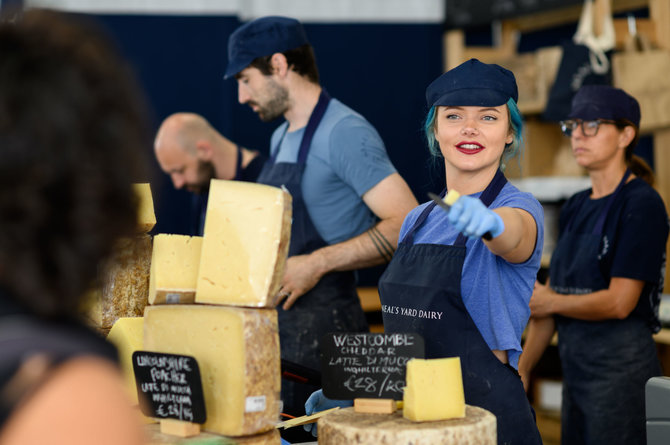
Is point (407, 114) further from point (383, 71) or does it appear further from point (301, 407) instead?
point (301, 407)

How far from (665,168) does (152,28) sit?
9.79 ft

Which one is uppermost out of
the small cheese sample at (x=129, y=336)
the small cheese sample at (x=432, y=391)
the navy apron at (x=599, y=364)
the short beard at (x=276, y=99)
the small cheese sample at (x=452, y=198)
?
the short beard at (x=276, y=99)

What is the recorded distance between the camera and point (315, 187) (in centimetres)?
263

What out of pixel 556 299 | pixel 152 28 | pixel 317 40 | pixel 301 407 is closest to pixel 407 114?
pixel 317 40

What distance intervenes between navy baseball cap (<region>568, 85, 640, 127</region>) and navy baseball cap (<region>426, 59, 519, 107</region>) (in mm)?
1151

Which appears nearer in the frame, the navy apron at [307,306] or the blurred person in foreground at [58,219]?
the blurred person in foreground at [58,219]

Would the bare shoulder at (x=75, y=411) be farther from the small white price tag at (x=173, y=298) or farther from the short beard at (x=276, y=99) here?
the short beard at (x=276, y=99)

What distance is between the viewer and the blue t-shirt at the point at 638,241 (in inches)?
110

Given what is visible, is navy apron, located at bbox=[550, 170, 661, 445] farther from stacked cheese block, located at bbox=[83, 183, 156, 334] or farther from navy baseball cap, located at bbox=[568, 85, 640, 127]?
stacked cheese block, located at bbox=[83, 183, 156, 334]

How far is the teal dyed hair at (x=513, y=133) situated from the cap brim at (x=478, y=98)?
0.21 ft

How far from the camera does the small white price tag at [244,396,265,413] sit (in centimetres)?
133

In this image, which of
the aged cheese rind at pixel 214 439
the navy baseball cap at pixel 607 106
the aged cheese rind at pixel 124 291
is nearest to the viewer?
the aged cheese rind at pixel 214 439

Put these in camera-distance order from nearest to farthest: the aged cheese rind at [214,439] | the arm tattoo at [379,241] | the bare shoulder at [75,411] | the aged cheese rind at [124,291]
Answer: the bare shoulder at [75,411] → the aged cheese rind at [214,439] → the aged cheese rind at [124,291] → the arm tattoo at [379,241]

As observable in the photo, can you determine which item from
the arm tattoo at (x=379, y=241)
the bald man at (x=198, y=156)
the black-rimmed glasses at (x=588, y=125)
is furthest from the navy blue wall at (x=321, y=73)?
the arm tattoo at (x=379, y=241)
